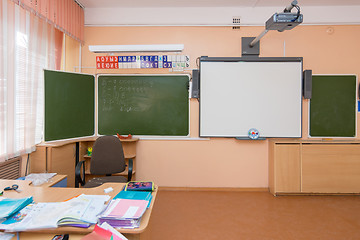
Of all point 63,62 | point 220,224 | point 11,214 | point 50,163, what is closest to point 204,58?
point 63,62

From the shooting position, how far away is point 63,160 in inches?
128

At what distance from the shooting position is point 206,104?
3867 mm

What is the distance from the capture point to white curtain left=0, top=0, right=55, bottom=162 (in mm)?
2525

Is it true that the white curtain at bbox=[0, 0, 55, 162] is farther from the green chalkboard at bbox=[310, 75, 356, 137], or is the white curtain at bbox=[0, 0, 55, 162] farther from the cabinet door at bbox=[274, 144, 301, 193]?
the green chalkboard at bbox=[310, 75, 356, 137]

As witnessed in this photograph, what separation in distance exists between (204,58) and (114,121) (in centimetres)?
199

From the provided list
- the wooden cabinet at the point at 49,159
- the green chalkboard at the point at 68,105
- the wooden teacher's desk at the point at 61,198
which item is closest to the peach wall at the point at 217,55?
the green chalkboard at the point at 68,105

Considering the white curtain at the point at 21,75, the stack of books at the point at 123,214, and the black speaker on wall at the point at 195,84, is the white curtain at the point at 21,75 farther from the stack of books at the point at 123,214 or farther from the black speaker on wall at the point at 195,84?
the black speaker on wall at the point at 195,84

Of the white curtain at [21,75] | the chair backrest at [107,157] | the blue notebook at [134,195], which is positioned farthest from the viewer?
the chair backrest at [107,157]

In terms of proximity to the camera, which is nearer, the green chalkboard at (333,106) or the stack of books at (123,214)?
the stack of books at (123,214)

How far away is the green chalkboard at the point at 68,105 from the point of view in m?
3.12

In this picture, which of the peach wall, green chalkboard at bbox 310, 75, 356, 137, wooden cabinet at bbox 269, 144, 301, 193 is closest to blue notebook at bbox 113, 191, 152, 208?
the peach wall

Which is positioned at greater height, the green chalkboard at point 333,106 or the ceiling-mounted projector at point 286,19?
the ceiling-mounted projector at point 286,19

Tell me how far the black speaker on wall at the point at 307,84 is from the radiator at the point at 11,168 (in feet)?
14.9

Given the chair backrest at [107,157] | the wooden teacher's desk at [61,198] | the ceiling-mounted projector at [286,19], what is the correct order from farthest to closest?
the chair backrest at [107,157] → the ceiling-mounted projector at [286,19] → the wooden teacher's desk at [61,198]
